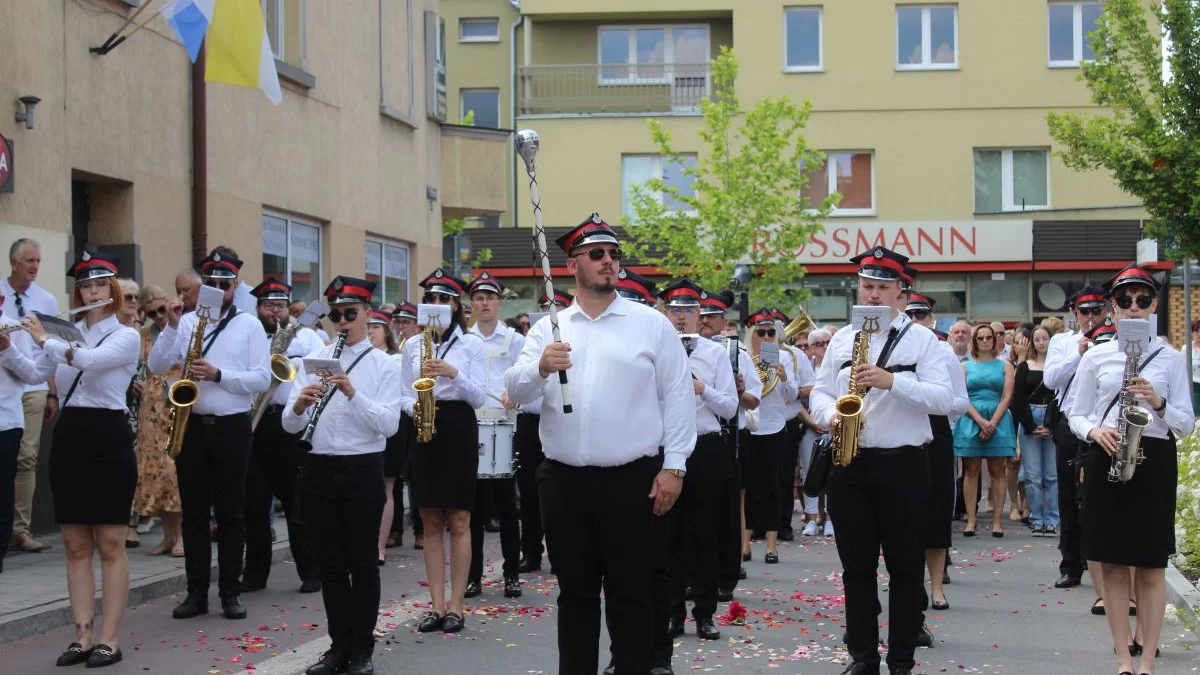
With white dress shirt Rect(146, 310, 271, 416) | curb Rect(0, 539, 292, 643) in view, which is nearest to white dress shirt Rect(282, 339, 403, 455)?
white dress shirt Rect(146, 310, 271, 416)

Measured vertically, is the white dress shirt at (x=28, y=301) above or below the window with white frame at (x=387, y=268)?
below

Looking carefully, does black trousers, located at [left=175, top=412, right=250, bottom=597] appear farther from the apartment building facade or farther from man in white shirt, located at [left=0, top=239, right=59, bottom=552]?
the apartment building facade

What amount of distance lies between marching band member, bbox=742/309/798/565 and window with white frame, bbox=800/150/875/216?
22351 millimetres

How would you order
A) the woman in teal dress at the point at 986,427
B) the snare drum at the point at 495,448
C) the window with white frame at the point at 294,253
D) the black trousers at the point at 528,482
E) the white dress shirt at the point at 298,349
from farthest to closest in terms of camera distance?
the window with white frame at the point at 294,253 → the woman in teal dress at the point at 986,427 → the black trousers at the point at 528,482 → the white dress shirt at the point at 298,349 → the snare drum at the point at 495,448

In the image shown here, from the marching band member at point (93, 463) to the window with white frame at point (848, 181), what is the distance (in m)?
Answer: 28.8

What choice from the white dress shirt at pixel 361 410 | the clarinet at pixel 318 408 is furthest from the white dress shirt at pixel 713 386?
the clarinet at pixel 318 408

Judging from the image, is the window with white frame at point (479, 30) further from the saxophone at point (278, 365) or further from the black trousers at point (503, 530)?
the black trousers at point (503, 530)

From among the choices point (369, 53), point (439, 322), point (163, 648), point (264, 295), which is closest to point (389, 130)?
point (369, 53)

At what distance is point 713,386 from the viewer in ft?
31.9

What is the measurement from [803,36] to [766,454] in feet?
80.9

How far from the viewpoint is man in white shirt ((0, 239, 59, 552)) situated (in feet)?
36.0

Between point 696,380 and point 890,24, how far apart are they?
94.4 ft

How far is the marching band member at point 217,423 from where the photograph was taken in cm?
994

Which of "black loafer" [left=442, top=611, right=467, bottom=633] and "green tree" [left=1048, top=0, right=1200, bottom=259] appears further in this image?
"green tree" [left=1048, top=0, right=1200, bottom=259]
